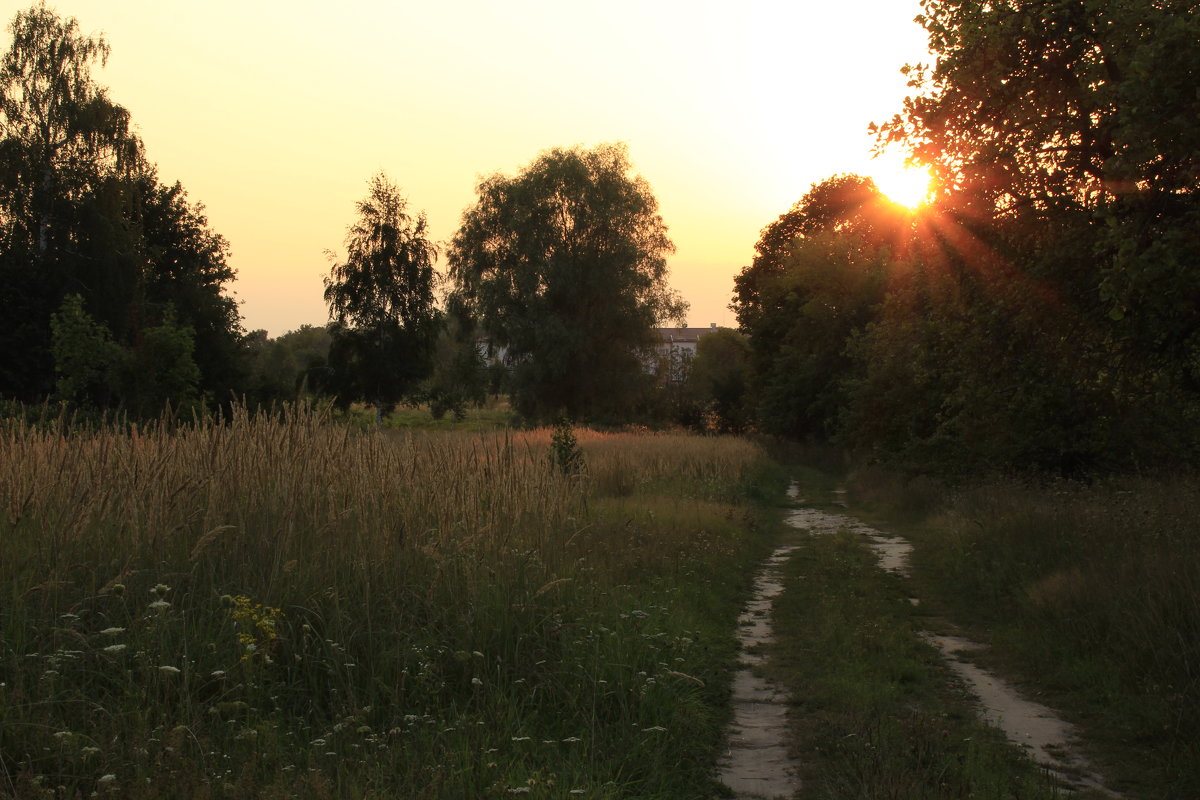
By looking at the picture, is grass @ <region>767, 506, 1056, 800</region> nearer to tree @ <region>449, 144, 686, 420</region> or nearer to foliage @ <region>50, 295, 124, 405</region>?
foliage @ <region>50, 295, 124, 405</region>

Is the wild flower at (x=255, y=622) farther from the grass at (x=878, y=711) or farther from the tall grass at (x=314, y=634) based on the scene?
the grass at (x=878, y=711)

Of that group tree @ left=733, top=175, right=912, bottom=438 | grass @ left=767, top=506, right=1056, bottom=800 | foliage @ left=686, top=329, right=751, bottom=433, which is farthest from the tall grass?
foliage @ left=686, top=329, right=751, bottom=433

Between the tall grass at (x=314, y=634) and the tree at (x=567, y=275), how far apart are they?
40781 millimetres

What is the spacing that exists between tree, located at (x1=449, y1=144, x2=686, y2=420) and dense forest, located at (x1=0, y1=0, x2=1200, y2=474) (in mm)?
143

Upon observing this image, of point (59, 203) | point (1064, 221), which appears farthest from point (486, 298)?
point (1064, 221)

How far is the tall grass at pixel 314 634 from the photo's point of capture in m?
4.62

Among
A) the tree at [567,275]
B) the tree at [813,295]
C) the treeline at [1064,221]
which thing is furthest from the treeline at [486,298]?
the treeline at [1064,221]

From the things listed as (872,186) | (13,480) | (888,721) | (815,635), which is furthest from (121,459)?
(872,186)

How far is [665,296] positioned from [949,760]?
156ft

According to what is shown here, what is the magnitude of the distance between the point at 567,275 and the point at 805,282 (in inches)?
481

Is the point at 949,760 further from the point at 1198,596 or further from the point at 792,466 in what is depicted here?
the point at 792,466

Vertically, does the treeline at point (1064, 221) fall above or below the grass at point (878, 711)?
above

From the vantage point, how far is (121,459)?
22.1 ft

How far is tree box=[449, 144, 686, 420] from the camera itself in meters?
49.4
